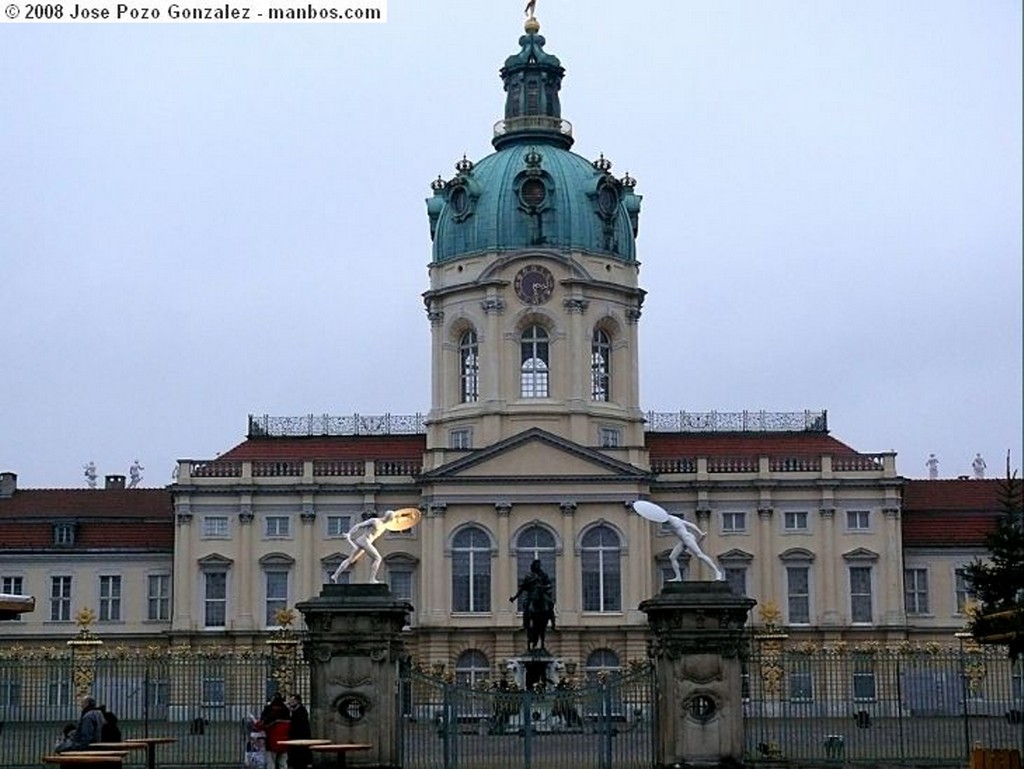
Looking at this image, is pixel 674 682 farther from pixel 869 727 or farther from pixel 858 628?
pixel 858 628

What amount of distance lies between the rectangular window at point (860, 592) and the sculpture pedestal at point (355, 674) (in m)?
48.4

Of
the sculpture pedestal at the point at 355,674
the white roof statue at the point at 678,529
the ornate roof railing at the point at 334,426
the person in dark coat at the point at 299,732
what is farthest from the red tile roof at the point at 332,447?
the person in dark coat at the point at 299,732

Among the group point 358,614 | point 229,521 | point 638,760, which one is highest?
point 229,521

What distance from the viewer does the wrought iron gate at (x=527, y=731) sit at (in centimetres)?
3406

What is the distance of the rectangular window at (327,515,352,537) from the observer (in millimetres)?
78938

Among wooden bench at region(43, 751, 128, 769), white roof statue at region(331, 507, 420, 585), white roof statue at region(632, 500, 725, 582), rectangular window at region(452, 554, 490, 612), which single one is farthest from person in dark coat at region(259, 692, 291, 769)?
rectangular window at region(452, 554, 490, 612)

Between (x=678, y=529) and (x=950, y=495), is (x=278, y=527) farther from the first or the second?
(x=678, y=529)

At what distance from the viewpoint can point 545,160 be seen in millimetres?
80625

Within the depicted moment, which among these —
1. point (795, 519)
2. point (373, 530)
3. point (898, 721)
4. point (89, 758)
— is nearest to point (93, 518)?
point (795, 519)

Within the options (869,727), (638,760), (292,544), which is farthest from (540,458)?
(638,760)

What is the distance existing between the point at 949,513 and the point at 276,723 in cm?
5468

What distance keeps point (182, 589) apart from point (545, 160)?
951 inches

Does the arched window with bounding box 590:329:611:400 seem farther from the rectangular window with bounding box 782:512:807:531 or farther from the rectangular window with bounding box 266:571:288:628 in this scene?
the rectangular window with bounding box 266:571:288:628

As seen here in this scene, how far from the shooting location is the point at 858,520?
258 feet
